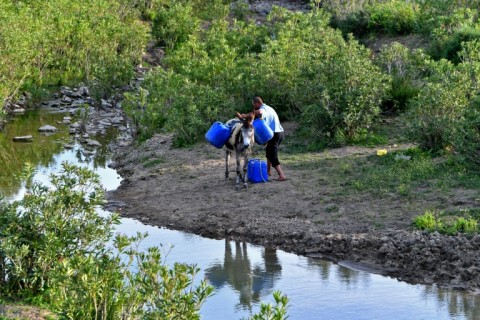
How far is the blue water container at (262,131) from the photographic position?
14.8 metres

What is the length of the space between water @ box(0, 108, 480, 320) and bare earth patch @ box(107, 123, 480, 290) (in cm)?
25

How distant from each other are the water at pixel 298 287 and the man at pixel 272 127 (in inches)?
94.9

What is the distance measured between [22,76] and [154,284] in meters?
17.8

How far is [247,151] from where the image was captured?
49.6 feet

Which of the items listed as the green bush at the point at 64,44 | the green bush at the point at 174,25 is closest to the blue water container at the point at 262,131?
the green bush at the point at 64,44

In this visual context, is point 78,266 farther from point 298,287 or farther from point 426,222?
point 426,222

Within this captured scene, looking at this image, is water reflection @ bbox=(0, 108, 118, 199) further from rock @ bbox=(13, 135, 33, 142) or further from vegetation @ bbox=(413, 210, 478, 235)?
vegetation @ bbox=(413, 210, 478, 235)

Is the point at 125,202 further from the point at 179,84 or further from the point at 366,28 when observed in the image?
the point at 366,28

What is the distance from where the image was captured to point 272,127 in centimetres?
1520

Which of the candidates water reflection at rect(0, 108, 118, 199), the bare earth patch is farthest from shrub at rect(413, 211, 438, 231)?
water reflection at rect(0, 108, 118, 199)

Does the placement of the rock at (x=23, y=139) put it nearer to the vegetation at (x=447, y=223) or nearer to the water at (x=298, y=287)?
the water at (x=298, y=287)

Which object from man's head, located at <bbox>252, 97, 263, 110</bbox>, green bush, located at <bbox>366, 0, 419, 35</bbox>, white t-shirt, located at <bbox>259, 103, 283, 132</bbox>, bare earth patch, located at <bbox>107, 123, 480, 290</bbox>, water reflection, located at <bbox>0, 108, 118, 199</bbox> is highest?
green bush, located at <bbox>366, 0, 419, 35</bbox>

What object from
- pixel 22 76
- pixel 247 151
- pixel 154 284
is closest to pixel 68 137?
pixel 22 76

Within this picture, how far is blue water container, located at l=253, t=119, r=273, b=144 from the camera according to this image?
1480 centimetres
